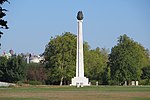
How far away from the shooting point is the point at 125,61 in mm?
100562

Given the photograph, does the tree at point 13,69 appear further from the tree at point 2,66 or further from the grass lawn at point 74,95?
the grass lawn at point 74,95

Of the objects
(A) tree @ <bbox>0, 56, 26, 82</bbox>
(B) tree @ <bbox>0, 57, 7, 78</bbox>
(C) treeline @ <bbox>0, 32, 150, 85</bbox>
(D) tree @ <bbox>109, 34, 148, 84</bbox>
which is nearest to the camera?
(C) treeline @ <bbox>0, 32, 150, 85</bbox>

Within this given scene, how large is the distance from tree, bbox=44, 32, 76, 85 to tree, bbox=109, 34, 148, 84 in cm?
1017

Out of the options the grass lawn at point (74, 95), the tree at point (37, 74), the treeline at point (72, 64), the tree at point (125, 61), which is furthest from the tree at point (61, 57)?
the grass lawn at point (74, 95)

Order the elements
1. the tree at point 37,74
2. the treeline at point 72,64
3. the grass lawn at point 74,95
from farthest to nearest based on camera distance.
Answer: the tree at point 37,74, the treeline at point 72,64, the grass lawn at point 74,95

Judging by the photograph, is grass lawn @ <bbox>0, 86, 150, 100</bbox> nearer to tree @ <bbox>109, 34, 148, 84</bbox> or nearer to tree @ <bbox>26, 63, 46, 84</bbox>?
tree @ <bbox>109, 34, 148, 84</bbox>

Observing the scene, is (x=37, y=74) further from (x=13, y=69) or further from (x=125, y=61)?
(x=125, y=61)

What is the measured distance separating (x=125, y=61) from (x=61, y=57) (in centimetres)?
1475

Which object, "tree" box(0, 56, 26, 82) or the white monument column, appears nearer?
the white monument column

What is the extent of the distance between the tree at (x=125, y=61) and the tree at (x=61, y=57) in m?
10.2

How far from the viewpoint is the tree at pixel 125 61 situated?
100 meters

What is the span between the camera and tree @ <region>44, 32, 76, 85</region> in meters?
96.6

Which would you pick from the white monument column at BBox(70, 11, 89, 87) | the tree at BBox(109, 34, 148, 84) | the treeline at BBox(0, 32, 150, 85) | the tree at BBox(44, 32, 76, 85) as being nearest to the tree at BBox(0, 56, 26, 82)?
the treeline at BBox(0, 32, 150, 85)

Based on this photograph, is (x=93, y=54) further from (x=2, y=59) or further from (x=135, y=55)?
(x=2, y=59)
